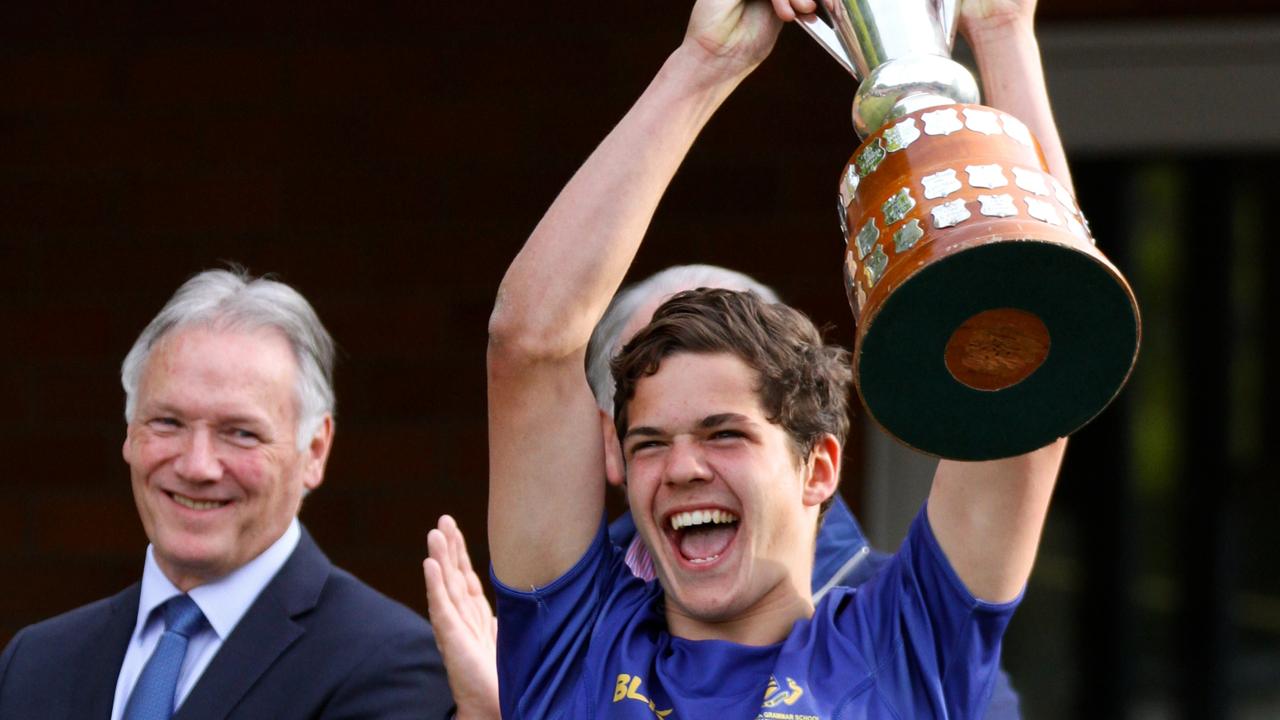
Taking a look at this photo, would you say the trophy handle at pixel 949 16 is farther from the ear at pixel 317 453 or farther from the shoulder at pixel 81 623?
the shoulder at pixel 81 623

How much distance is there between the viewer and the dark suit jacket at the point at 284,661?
2250 millimetres

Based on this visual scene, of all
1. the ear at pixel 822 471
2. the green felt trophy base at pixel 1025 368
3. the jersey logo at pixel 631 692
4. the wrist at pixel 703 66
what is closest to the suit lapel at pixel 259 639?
the jersey logo at pixel 631 692

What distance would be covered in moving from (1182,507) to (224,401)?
2.95 meters

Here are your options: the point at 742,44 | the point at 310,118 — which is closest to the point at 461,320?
the point at 310,118

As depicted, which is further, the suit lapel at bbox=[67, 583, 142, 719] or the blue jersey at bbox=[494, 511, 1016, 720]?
the suit lapel at bbox=[67, 583, 142, 719]

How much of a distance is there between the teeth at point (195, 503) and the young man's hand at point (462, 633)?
14.4 inches

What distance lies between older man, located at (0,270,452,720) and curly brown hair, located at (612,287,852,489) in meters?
0.62

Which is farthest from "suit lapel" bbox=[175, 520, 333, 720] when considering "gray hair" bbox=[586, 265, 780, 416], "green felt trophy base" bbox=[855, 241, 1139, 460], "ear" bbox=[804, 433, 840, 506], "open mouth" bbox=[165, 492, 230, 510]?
"green felt trophy base" bbox=[855, 241, 1139, 460]

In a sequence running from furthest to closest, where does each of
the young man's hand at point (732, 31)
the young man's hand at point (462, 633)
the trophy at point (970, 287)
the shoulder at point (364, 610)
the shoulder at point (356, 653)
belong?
1. the shoulder at point (364, 610)
2. the shoulder at point (356, 653)
3. the young man's hand at point (462, 633)
4. the young man's hand at point (732, 31)
5. the trophy at point (970, 287)

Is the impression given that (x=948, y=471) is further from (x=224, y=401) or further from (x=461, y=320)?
(x=461, y=320)

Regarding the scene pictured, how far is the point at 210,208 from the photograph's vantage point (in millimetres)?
4250

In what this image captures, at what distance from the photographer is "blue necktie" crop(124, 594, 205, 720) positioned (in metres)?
2.31

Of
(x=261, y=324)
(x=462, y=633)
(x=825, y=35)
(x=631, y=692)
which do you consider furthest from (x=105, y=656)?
(x=825, y=35)

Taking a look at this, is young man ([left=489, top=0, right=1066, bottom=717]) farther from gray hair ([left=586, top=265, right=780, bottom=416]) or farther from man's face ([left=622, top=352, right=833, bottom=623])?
gray hair ([left=586, top=265, right=780, bottom=416])
